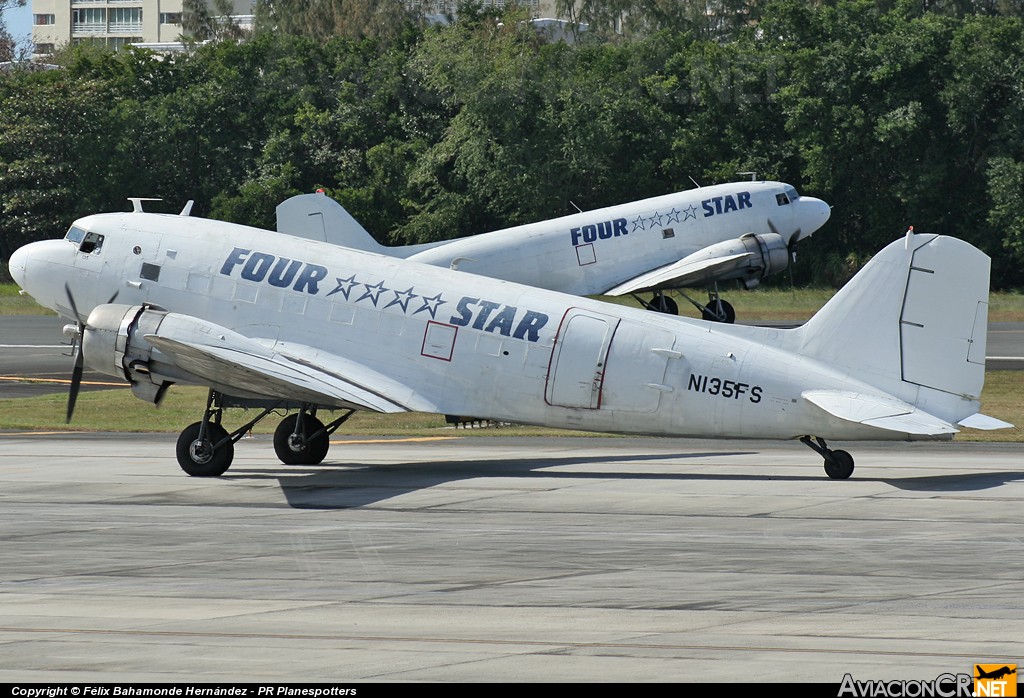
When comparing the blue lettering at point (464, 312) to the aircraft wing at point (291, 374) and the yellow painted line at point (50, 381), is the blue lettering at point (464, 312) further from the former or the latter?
the yellow painted line at point (50, 381)

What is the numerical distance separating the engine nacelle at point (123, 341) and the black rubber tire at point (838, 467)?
11.3 meters

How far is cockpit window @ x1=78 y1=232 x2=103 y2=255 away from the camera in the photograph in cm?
2650

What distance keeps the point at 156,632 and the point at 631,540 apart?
7185mm

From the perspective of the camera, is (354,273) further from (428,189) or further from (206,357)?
(428,189)

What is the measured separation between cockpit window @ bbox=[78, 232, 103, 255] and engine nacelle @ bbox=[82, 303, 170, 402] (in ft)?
8.39

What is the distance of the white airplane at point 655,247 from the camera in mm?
47219

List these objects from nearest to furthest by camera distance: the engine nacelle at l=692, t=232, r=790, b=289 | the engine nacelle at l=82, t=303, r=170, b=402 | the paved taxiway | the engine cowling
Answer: the paved taxiway → the engine nacelle at l=82, t=303, r=170, b=402 → the engine nacelle at l=692, t=232, r=790, b=289 → the engine cowling

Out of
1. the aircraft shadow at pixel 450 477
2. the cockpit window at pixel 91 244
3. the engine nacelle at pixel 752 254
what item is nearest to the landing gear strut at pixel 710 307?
the engine nacelle at pixel 752 254

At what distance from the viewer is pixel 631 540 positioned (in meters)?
18.1

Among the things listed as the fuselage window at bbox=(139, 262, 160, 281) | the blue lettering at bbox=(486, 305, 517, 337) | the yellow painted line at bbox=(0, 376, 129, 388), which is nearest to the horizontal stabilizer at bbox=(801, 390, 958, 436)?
the blue lettering at bbox=(486, 305, 517, 337)

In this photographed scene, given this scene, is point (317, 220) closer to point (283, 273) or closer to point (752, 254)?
point (283, 273)

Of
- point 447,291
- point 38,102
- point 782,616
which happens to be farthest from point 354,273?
point 38,102

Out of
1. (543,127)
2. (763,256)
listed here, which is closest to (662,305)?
(763,256)

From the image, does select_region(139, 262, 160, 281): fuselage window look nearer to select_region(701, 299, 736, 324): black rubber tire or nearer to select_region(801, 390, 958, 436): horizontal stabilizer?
select_region(801, 390, 958, 436): horizontal stabilizer
